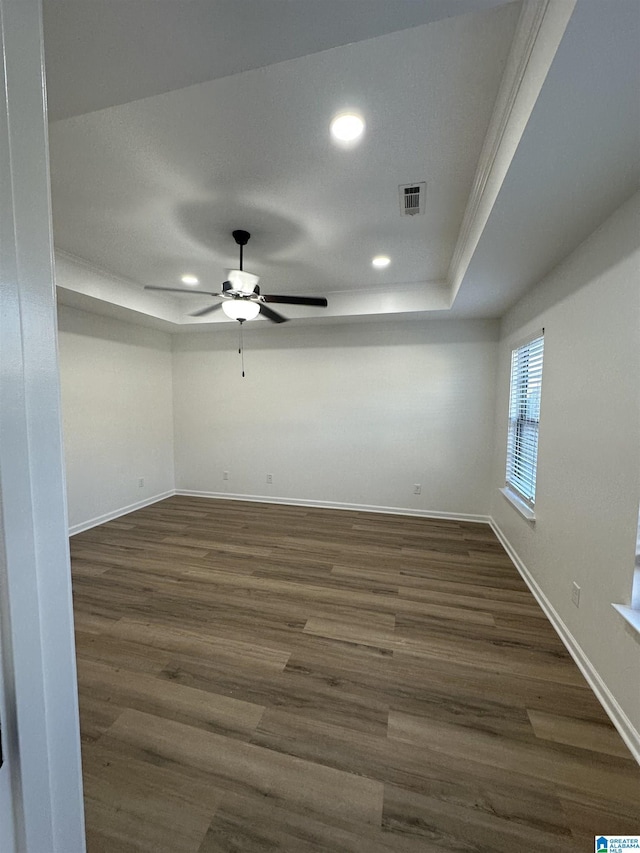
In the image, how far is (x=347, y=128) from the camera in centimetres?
158

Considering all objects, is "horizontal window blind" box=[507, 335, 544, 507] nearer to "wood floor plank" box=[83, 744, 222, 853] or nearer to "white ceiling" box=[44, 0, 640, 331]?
"white ceiling" box=[44, 0, 640, 331]

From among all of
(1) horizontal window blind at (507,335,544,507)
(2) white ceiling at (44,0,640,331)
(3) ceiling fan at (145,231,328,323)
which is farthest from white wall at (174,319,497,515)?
(3) ceiling fan at (145,231,328,323)

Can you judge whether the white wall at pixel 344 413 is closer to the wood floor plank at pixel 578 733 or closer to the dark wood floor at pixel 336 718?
the dark wood floor at pixel 336 718

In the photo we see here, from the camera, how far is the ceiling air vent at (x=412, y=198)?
2018mm

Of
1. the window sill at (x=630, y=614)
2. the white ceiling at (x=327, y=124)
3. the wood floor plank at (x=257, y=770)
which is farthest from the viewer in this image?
the window sill at (x=630, y=614)

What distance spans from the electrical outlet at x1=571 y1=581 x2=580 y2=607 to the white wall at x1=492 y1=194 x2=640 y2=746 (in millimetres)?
34

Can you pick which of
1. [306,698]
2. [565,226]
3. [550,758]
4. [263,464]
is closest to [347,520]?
[263,464]

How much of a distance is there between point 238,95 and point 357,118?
0.52m

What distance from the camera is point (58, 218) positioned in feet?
7.94

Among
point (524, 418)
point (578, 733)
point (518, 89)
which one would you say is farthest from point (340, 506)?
point (518, 89)

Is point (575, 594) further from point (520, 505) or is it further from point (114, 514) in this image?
point (114, 514)

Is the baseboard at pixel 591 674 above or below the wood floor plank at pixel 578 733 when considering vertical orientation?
above

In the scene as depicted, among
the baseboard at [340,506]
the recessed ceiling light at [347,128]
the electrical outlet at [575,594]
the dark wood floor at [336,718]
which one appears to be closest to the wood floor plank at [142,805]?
the dark wood floor at [336,718]

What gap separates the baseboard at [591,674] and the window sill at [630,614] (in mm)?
429
